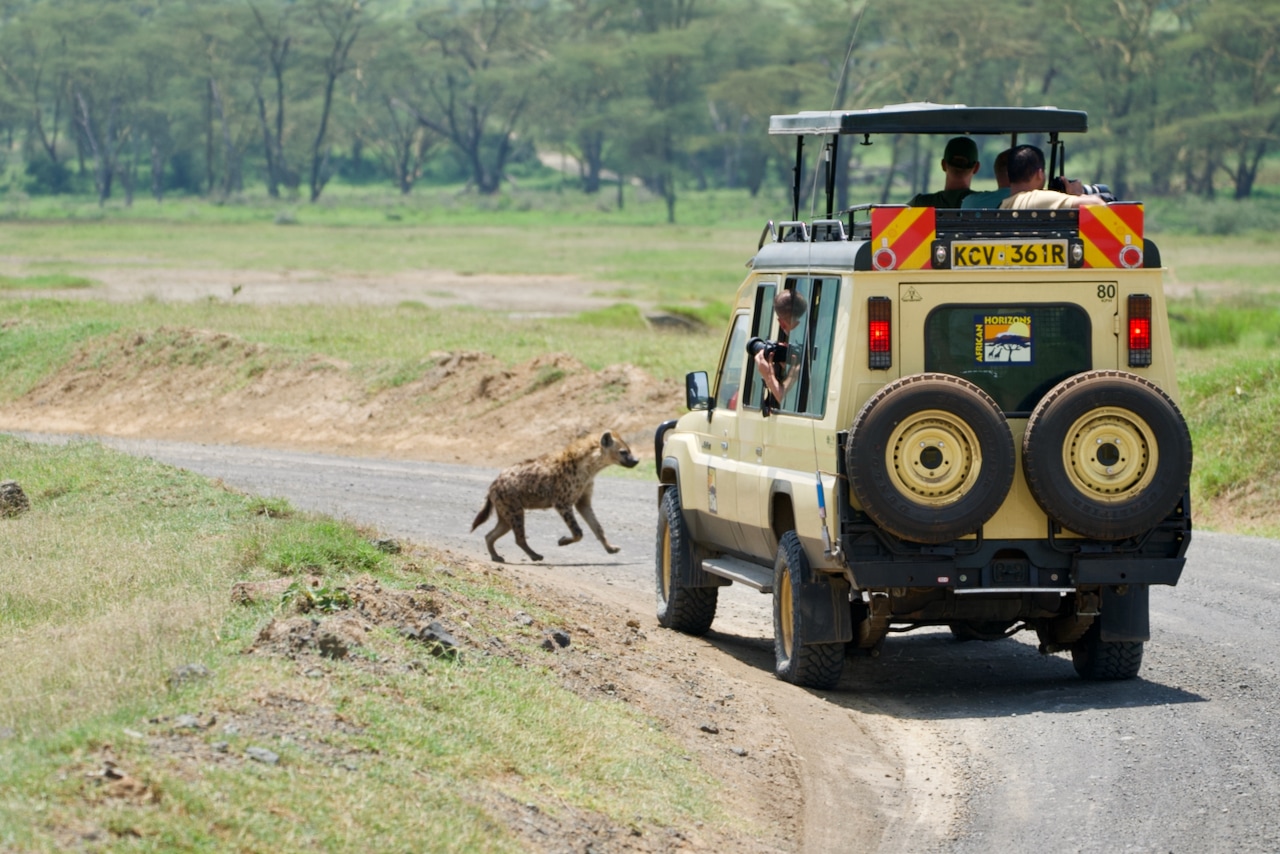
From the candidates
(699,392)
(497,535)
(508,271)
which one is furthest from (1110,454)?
(508,271)

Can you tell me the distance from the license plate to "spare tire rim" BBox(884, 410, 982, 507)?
0.89 meters

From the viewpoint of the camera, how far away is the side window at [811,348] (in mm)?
9055

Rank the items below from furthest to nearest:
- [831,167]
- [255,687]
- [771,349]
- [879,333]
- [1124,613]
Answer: [831,167] < [771,349] < [1124,613] < [879,333] < [255,687]

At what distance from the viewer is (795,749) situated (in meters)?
8.27

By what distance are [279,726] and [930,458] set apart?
11.9 ft

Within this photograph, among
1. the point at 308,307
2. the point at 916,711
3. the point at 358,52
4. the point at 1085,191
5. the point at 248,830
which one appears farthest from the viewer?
the point at 358,52

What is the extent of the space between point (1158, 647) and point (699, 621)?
285cm

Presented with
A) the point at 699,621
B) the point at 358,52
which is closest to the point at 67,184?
the point at 358,52

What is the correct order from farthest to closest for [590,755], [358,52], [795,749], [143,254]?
[358,52] < [143,254] < [795,749] < [590,755]

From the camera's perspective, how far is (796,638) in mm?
9320

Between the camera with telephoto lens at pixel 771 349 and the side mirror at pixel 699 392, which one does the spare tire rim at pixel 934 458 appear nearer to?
the camera with telephoto lens at pixel 771 349

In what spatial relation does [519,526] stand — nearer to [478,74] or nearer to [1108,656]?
[1108,656]

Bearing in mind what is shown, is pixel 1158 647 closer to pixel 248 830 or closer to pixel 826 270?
pixel 826 270

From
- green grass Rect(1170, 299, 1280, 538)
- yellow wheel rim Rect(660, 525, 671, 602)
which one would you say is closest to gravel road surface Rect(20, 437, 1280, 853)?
yellow wheel rim Rect(660, 525, 671, 602)
